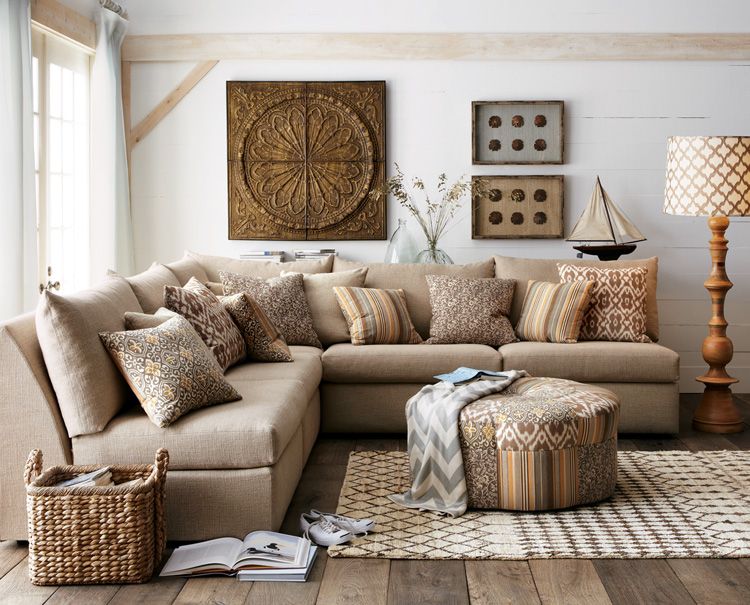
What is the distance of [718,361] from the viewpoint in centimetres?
497

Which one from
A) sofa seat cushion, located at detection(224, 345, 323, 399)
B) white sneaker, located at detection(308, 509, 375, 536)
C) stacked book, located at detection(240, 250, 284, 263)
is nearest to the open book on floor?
white sneaker, located at detection(308, 509, 375, 536)

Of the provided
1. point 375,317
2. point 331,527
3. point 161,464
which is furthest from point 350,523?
point 375,317

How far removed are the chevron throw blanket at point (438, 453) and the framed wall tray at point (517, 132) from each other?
2.61 meters

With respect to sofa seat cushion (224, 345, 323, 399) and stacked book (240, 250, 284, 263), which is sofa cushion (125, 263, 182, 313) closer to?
sofa seat cushion (224, 345, 323, 399)

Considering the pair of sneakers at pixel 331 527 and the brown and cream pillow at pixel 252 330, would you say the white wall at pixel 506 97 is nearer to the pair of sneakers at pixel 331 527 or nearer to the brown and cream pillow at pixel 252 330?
the brown and cream pillow at pixel 252 330

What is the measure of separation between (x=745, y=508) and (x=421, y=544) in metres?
1.34

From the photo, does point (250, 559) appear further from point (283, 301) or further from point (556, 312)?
point (556, 312)

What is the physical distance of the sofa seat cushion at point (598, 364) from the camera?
470cm

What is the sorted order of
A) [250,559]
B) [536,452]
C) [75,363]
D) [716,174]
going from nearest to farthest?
[250,559]
[75,363]
[536,452]
[716,174]

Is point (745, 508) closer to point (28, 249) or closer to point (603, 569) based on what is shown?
point (603, 569)

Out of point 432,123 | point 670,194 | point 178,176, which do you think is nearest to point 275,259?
point 178,176

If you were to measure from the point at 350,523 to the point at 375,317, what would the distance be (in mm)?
1823

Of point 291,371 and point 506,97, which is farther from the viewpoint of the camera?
point 506,97

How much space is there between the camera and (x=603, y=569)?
295cm
